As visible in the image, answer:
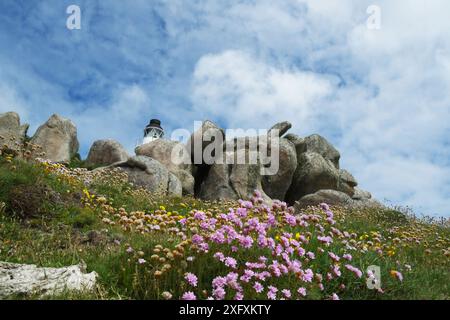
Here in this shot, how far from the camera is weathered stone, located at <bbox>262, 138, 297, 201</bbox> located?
2792 centimetres

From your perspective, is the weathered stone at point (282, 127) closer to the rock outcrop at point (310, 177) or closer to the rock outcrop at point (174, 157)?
the rock outcrop at point (310, 177)

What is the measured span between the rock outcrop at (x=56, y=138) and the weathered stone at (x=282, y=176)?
12270 millimetres

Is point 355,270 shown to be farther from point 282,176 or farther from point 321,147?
point 321,147

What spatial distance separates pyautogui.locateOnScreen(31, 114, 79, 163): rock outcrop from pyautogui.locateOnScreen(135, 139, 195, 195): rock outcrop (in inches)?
192

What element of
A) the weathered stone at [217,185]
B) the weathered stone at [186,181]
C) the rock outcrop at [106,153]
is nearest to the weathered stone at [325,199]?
the weathered stone at [217,185]

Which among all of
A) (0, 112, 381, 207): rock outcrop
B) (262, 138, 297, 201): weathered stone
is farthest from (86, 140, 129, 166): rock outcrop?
(262, 138, 297, 201): weathered stone

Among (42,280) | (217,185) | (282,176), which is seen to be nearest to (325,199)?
(282,176)

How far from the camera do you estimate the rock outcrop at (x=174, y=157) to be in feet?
84.1

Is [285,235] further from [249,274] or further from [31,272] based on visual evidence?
[31,272]

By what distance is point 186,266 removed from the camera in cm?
558

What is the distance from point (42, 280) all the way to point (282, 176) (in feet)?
77.2

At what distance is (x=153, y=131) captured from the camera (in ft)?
213

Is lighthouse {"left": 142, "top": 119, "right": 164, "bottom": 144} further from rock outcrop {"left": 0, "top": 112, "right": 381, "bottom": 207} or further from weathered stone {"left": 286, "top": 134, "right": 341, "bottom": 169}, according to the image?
weathered stone {"left": 286, "top": 134, "right": 341, "bottom": 169}

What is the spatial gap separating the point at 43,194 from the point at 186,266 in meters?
6.98
